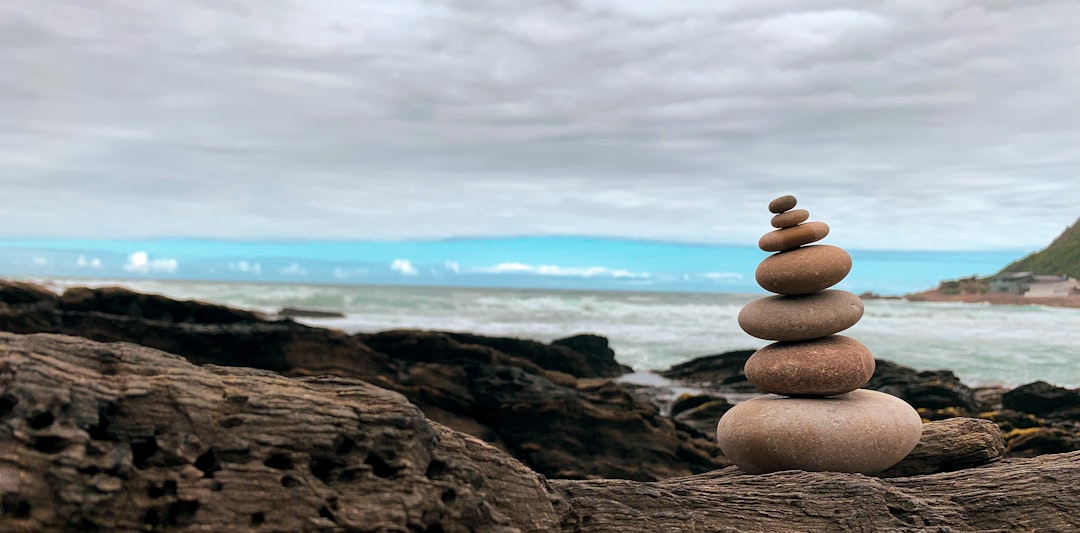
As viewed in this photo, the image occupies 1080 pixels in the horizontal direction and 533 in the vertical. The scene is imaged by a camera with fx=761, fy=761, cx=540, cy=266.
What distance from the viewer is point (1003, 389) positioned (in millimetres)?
23688

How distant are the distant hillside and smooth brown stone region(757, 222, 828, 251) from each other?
280ft

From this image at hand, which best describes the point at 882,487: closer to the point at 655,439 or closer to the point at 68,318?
the point at 655,439

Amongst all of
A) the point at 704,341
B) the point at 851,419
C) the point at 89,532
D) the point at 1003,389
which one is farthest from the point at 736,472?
the point at 704,341

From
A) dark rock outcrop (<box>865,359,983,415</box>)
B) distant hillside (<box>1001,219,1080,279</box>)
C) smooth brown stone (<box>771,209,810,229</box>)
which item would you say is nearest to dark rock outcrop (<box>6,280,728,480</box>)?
dark rock outcrop (<box>865,359,983,415</box>)

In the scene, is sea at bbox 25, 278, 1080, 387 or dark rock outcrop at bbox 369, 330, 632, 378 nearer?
dark rock outcrop at bbox 369, 330, 632, 378

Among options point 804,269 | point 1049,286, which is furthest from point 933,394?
point 1049,286

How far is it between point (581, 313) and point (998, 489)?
57.2 meters

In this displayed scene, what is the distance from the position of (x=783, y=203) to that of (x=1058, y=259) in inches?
3838

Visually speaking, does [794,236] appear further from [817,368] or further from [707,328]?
[707,328]

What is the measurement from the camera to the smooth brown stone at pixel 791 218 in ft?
27.5

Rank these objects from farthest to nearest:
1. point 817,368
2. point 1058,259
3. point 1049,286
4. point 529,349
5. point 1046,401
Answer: point 1058,259 → point 1049,286 → point 529,349 → point 1046,401 → point 817,368

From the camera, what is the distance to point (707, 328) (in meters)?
50.8

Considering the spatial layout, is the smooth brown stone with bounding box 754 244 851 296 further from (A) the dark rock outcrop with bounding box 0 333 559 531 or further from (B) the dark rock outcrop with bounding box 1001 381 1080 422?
(B) the dark rock outcrop with bounding box 1001 381 1080 422

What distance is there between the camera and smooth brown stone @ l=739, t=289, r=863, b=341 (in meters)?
8.12
